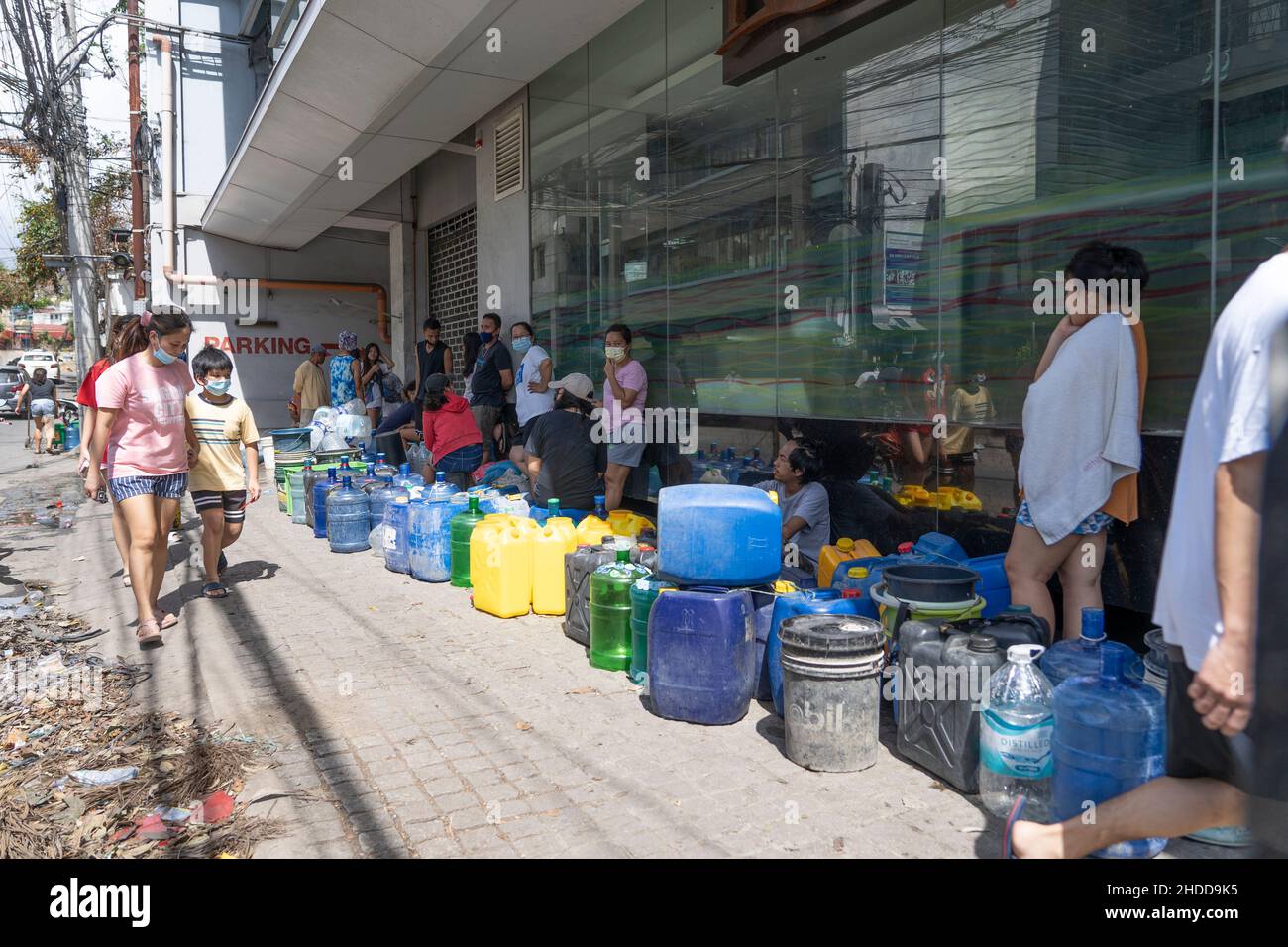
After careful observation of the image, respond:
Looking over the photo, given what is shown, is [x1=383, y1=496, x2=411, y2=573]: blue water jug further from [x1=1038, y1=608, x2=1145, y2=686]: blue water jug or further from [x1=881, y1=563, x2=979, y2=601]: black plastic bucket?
[x1=1038, y1=608, x2=1145, y2=686]: blue water jug

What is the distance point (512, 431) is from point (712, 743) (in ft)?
23.2

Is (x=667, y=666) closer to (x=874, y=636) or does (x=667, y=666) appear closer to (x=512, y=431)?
(x=874, y=636)

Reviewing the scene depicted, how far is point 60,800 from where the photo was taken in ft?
11.6

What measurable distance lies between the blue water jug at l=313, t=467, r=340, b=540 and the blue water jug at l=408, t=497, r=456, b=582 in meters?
2.38

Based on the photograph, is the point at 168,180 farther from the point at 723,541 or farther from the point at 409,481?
the point at 723,541

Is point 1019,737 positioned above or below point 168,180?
below

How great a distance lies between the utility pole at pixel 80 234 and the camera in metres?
16.1

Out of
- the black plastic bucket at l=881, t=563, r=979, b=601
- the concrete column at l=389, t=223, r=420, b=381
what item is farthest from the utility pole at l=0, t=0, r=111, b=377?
the black plastic bucket at l=881, t=563, r=979, b=601

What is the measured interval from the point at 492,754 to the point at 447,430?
5.37 m

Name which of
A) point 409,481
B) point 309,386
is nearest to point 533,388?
point 409,481

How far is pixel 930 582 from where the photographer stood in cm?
396

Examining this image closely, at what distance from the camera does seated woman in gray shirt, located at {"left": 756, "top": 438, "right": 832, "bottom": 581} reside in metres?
5.81

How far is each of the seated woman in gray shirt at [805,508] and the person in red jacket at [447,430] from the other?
157 inches
